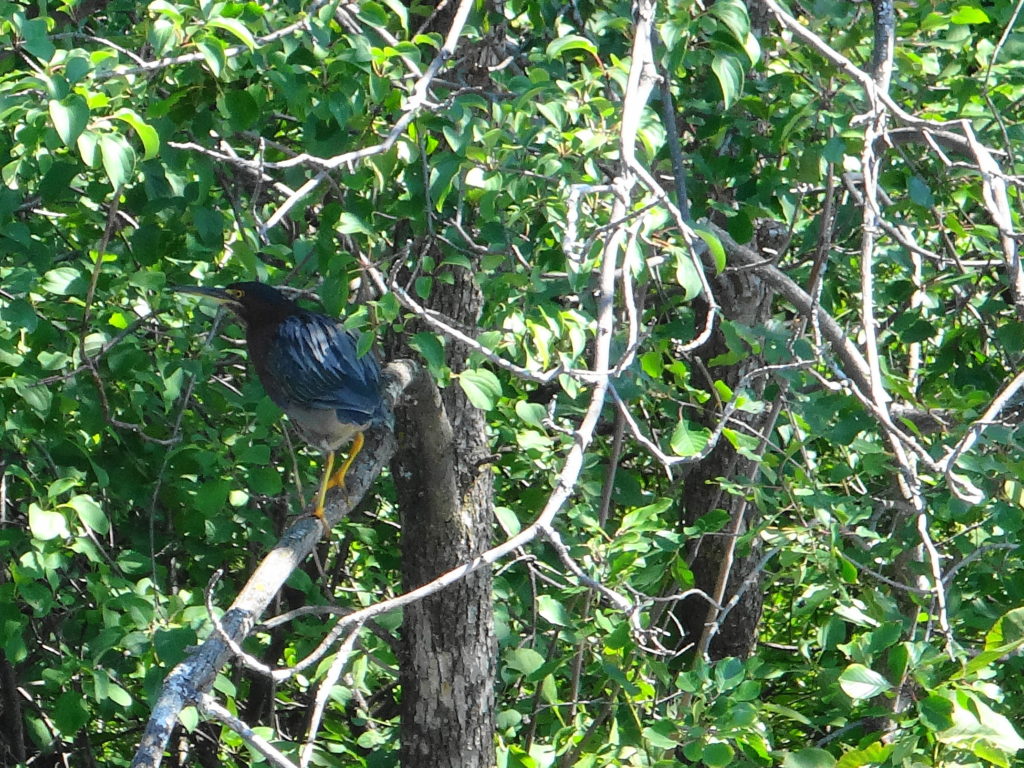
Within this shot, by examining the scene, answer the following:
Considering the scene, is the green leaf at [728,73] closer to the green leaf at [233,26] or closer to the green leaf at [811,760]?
the green leaf at [233,26]

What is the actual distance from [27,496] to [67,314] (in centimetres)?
120

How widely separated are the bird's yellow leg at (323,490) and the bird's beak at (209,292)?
616 mm

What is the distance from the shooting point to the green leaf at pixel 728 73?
8.82ft

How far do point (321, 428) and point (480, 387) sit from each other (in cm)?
141

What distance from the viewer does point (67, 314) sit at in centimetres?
369

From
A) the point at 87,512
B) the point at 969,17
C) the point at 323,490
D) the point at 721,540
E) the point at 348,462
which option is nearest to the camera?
the point at 969,17

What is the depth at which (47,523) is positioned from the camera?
322 cm

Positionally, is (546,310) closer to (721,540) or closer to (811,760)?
(811,760)

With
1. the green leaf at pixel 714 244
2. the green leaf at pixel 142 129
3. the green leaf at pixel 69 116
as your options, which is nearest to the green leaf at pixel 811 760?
the green leaf at pixel 714 244

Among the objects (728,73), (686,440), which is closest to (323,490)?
(686,440)

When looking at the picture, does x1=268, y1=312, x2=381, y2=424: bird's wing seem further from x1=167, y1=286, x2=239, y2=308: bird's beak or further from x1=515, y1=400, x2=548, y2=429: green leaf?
x1=515, y1=400, x2=548, y2=429: green leaf

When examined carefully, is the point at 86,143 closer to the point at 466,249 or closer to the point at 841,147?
the point at 466,249

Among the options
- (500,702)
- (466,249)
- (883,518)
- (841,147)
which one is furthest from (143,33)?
(883,518)

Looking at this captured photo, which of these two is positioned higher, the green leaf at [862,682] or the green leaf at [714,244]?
the green leaf at [714,244]
